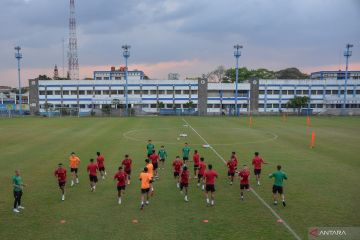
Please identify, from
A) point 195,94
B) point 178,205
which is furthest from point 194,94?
point 178,205

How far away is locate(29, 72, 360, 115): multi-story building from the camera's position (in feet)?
324

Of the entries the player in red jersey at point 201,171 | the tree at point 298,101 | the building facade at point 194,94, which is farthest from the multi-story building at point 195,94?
the player in red jersey at point 201,171

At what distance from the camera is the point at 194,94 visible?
100 m

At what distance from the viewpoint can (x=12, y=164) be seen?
76.6 ft

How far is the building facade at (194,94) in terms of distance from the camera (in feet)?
324

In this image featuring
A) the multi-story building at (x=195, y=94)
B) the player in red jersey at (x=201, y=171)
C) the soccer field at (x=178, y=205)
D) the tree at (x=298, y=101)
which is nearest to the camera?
the soccer field at (x=178, y=205)

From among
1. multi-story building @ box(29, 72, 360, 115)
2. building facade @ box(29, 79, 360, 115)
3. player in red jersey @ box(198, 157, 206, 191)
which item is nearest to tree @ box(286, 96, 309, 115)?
building facade @ box(29, 79, 360, 115)

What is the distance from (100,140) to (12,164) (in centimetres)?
1285

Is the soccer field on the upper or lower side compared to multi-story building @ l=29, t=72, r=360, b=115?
lower

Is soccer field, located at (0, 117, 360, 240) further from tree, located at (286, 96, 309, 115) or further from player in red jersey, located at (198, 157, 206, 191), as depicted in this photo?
tree, located at (286, 96, 309, 115)

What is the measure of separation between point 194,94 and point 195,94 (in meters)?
0.31

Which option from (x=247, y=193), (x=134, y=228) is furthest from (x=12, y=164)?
(x=247, y=193)

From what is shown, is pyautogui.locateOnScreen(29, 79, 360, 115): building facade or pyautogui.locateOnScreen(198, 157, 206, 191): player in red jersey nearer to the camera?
pyautogui.locateOnScreen(198, 157, 206, 191): player in red jersey

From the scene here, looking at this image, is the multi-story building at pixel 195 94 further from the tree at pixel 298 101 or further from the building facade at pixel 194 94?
the tree at pixel 298 101
